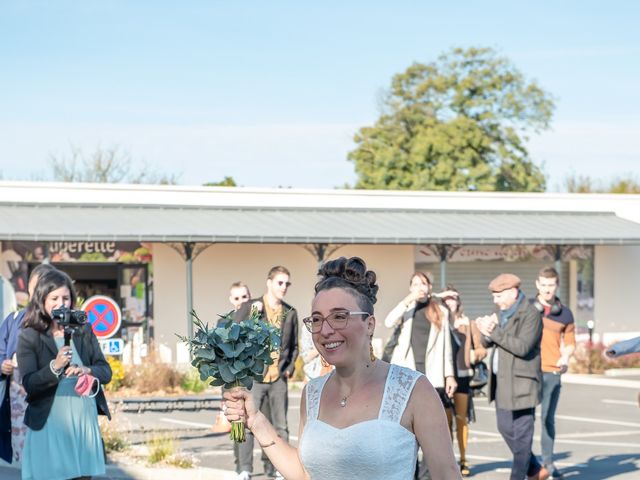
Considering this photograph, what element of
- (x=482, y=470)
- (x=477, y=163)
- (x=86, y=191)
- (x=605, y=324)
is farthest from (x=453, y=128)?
(x=482, y=470)

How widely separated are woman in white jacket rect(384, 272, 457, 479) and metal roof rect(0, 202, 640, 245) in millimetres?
15228

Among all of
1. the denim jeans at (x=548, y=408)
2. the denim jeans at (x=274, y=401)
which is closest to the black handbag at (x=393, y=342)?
the denim jeans at (x=274, y=401)

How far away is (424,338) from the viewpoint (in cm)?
1061

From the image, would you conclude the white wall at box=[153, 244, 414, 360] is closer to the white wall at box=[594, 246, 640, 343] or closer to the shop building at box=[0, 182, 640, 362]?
→ the shop building at box=[0, 182, 640, 362]

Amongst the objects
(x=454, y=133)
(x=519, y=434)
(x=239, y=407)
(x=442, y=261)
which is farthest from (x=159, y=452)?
(x=454, y=133)

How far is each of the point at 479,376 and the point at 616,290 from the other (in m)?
20.0

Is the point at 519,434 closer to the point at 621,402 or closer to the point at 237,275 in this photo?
the point at 621,402

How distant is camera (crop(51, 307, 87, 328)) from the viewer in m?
7.35

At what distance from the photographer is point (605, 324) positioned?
1243 inches

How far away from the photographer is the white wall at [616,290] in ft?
104

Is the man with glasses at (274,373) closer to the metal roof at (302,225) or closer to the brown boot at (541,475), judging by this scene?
the brown boot at (541,475)

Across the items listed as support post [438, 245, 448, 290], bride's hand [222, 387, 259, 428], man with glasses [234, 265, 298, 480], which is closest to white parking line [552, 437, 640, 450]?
man with glasses [234, 265, 298, 480]

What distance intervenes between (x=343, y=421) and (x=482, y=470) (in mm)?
8219

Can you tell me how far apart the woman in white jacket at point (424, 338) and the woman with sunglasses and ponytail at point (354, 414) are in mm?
6149
